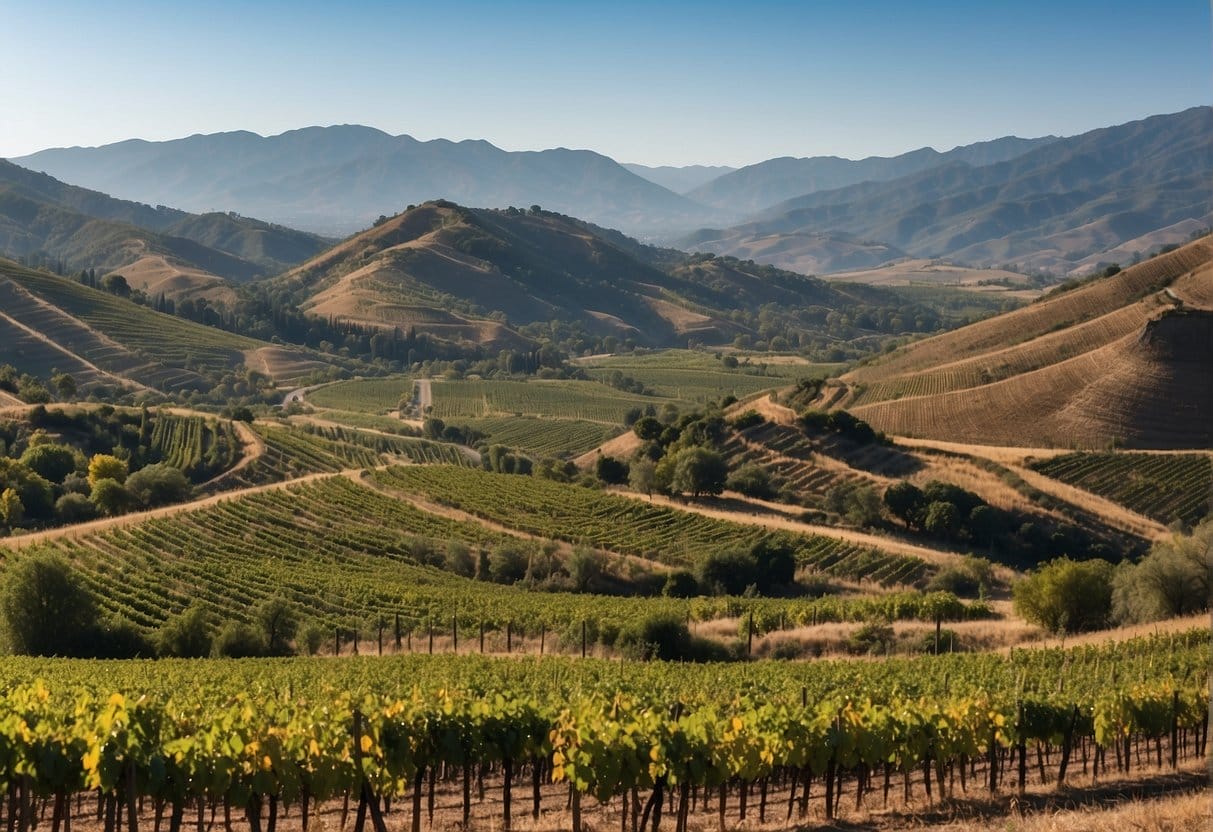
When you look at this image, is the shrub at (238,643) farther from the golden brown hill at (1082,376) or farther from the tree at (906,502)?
the golden brown hill at (1082,376)

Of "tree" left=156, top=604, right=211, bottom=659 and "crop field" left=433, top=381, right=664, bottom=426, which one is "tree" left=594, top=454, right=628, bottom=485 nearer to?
"tree" left=156, top=604, right=211, bottom=659

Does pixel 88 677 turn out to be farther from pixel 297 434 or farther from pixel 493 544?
pixel 297 434

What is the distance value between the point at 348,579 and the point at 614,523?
21807mm

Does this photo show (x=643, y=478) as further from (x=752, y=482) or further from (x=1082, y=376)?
(x=1082, y=376)

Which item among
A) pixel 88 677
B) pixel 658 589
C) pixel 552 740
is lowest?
pixel 658 589

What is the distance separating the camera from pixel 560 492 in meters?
78.6

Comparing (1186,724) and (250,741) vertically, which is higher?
(250,741)

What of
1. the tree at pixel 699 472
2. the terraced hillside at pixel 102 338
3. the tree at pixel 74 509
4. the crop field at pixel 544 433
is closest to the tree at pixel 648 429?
the tree at pixel 699 472

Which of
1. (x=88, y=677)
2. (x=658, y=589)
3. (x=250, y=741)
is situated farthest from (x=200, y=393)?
(x=250, y=741)

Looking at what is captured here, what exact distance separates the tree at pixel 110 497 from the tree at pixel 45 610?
1264 inches

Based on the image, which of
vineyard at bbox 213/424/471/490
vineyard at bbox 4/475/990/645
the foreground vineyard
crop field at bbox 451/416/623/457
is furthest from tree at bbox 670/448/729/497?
the foreground vineyard

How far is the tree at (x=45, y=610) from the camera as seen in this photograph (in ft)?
140

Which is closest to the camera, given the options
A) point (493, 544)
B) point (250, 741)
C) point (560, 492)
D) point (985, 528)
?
point (250, 741)

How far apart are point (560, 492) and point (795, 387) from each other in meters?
45.4
